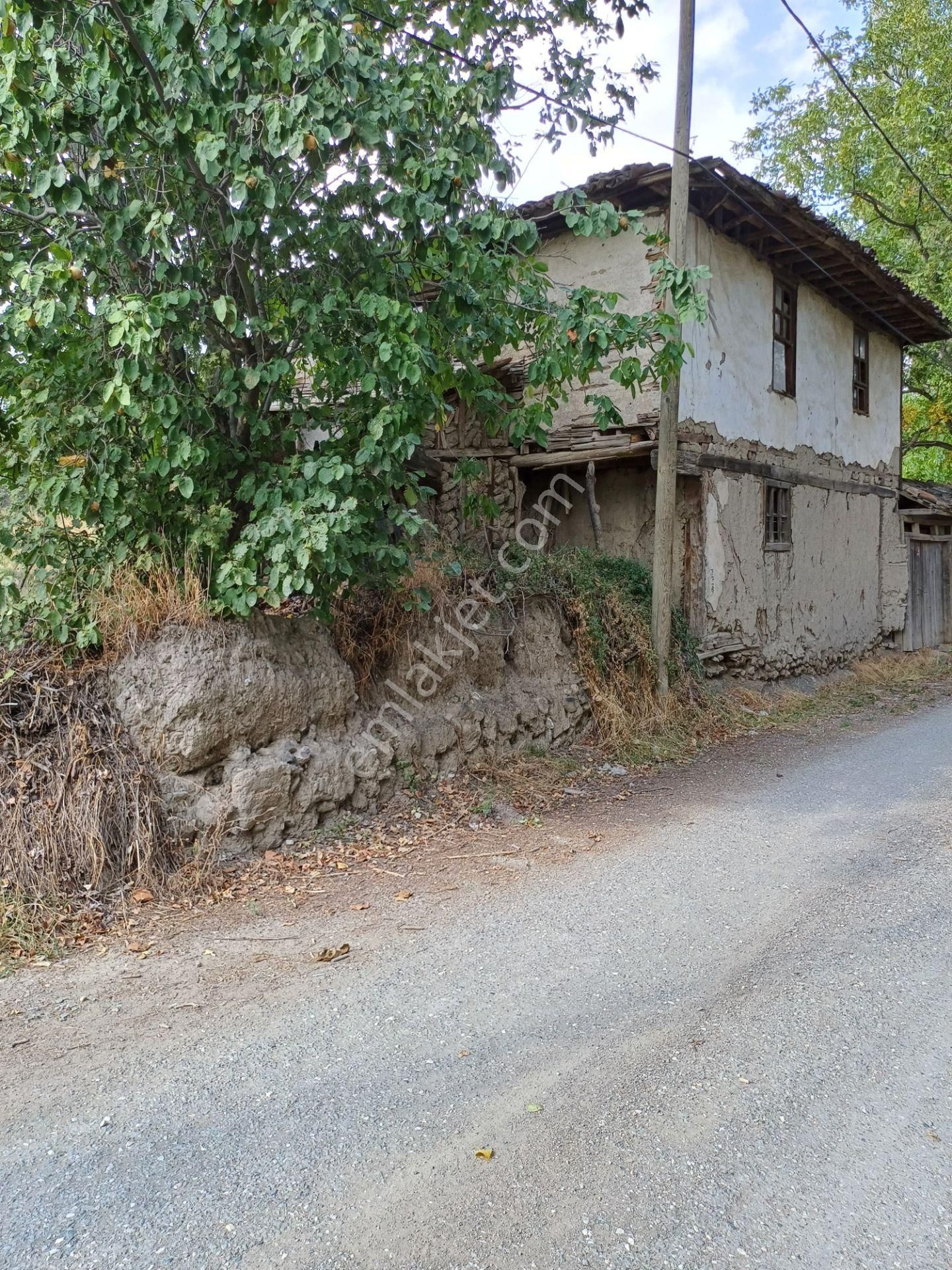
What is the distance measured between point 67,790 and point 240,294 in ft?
11.2

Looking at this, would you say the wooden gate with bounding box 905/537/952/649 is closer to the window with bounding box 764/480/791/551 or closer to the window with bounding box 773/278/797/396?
the window with bounding box 764/480/791/551

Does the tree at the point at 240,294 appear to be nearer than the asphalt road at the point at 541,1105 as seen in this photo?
No

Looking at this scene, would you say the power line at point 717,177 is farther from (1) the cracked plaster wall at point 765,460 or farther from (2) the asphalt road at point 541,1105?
(2) the asphalt road at point 541,1105

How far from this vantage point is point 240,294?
6.00 metres

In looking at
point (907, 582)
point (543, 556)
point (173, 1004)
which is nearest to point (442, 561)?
point (543, 556)

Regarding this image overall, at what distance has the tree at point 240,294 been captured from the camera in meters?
4.72

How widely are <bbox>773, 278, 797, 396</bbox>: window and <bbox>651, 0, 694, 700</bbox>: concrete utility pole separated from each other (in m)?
3.53

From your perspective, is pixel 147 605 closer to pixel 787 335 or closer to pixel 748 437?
pixel 748 437

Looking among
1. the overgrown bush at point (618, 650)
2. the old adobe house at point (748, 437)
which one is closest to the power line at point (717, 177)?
the old adobe house at point (748, 437)

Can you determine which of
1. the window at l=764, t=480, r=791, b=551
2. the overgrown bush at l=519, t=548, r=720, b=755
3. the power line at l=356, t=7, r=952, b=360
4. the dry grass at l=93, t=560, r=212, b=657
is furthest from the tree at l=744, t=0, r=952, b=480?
the dry grass at l=93, t=560, r=212, b=657

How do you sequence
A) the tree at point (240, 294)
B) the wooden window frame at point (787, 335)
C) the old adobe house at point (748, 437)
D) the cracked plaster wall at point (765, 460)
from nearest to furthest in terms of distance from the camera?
1. the tree at point (240, 294)
2. the old adobe house at point (748, 437)
3. the cracked plaster wall at point (765, 460)
4. the wooden window frame at point (787, 335)

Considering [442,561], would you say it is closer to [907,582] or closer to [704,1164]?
[704,1164]

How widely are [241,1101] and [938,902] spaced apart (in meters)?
3.91

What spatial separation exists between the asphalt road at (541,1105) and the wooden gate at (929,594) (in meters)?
13.2
